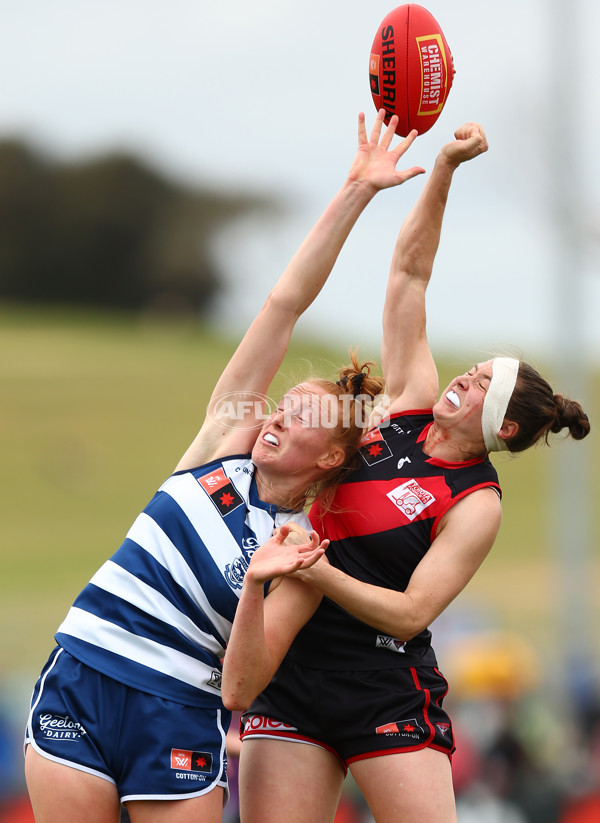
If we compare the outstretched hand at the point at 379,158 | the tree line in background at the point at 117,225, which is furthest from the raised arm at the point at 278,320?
the tree line in background at the point at 117,225

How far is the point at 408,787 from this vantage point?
3.16 meters

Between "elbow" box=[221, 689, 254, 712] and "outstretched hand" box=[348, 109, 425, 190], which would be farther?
"outstretched hand" box=[348, 109, 425, 190]

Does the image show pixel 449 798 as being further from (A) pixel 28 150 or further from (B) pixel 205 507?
(A) pixel 28 150

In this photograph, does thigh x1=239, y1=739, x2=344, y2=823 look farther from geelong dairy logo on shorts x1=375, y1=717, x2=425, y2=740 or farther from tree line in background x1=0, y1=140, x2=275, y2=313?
tree line in background x1=0, y1=140, x2=275, y2=313

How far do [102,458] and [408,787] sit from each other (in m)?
30.2

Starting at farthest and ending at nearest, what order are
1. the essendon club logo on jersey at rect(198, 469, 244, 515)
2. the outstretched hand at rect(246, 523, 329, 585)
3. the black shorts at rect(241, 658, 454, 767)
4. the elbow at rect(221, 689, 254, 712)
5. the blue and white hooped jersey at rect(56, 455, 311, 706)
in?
the black shorts at rect(241, 658, 454, 767), the essendon club logo on jersey at rect(198, 469, 244, 515), the blue and white hooped jersey at rect(56, 455, 311, 706), the elbow at rect(221, 689, 254, 712), the outstretched hand at rect(246, 523, 329, 585)

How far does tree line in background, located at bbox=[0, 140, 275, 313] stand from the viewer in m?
40.9

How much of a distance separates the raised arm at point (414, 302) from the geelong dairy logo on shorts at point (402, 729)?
1.00 m

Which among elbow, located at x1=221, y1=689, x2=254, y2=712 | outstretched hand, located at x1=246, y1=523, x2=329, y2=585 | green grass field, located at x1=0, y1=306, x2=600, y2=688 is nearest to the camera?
outstretched hand, located at x1=246, y1=523, x2=329, y2=585

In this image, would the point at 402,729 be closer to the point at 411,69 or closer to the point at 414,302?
the point at 414,302

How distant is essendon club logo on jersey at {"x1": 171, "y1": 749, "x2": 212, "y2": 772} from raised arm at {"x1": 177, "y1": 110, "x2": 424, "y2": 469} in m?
0.82

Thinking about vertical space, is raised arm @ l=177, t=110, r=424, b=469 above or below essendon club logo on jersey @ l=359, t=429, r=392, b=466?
above

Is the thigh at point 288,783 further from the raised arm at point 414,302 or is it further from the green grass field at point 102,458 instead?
the green grass field at point 102,458

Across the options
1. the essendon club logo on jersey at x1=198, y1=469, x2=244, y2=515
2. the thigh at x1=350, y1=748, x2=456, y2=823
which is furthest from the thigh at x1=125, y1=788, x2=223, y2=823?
the essendon club logo on jersey at x1=198, y1=469, x2=244, y2=515
